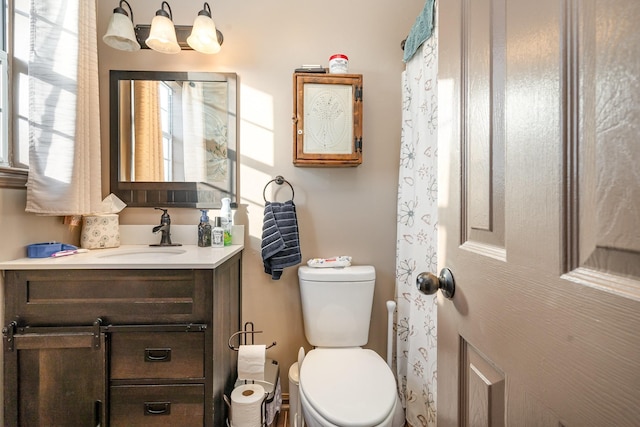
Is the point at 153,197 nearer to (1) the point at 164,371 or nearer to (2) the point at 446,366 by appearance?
(1) the point at 164,371

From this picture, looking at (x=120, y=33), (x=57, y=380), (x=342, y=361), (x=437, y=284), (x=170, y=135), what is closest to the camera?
(x=437, y=284)

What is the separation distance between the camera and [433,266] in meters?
1.32

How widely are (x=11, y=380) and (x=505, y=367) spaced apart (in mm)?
1615

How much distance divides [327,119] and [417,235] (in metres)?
Result: 0.78

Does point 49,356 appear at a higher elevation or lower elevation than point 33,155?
lower

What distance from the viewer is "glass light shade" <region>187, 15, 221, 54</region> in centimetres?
151

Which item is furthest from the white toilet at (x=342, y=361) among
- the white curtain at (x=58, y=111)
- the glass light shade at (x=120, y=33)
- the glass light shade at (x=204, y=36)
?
the glass light shade at (x=120, y=33)

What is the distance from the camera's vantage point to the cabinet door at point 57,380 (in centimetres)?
110

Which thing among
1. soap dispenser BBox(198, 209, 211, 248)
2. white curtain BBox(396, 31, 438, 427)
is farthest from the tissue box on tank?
white curtain BBox(396, 31, 438, 427)

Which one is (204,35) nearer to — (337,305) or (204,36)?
(204,36)

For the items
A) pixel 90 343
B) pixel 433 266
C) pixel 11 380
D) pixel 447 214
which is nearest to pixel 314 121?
pixel 433 266

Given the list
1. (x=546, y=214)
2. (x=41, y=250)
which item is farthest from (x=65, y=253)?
(x=546, y=214)

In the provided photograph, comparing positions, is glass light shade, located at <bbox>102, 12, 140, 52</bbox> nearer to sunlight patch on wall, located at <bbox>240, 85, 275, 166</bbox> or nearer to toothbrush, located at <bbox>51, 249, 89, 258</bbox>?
sunlight patch on wall, located at <bbox>240, 85, 275, 166</bbox>

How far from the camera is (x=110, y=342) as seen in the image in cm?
113
